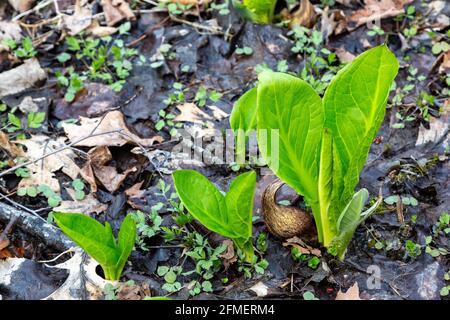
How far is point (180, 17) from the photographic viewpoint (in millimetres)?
3479

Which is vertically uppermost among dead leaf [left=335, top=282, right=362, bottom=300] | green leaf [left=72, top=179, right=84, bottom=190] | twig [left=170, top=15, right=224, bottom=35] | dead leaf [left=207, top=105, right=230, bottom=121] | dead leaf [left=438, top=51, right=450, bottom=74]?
twig [left=170, top=15, right=224, bottom=35]

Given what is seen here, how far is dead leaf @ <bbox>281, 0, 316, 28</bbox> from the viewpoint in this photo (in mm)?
3354

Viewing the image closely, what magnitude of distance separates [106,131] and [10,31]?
1170mm

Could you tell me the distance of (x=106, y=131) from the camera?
286 centimetres

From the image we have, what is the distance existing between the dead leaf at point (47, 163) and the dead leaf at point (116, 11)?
1.01 meters

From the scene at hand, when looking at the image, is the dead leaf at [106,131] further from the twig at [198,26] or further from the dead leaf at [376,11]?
the dead leaf at [376,11]

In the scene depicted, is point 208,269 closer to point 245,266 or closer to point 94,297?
point 245,266

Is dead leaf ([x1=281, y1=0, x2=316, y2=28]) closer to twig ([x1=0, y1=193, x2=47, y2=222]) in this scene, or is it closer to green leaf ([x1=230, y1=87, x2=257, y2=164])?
green leaf ([x1=230, y1=87, x2=257, y2=164])

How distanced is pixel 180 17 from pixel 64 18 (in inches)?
28.8

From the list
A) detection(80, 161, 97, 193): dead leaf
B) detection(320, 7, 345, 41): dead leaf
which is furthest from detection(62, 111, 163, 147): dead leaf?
detection(320, 7, 345, 41): dead leaf

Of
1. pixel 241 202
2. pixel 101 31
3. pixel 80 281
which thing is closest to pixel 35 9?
Result: pixel 101 31

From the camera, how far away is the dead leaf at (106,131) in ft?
9.16

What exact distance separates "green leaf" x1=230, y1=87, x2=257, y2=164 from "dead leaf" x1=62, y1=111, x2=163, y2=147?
1.61ft
